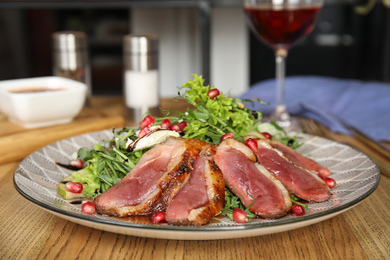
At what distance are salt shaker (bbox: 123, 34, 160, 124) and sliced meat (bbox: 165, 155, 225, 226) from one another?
106cm

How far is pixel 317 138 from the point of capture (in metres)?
1.60

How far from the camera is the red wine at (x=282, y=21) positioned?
1.82m

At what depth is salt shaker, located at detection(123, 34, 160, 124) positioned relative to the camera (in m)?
2.11

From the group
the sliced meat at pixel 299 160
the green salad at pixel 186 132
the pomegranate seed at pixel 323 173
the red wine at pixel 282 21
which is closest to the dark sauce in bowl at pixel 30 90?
the green salad at pixel 186 132

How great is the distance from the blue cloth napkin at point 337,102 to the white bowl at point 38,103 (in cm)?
81

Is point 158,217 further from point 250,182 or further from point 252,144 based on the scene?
point 252,144

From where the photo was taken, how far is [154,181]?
1118 millimetres

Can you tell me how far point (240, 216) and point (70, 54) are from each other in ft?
5.03

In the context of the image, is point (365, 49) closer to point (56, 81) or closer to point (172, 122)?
point (56, 81)

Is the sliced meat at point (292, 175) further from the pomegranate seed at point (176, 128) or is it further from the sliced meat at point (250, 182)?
the pomegranate seed at point (176, 128)

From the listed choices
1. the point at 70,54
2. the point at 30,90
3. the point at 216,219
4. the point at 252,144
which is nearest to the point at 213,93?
the point at 252,144

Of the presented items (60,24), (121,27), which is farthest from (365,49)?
(60,24)

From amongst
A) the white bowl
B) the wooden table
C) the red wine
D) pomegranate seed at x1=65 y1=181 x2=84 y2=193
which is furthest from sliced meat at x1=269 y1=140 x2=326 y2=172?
the white bowl

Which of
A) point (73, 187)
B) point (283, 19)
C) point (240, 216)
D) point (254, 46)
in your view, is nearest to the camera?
point (240, 216)
